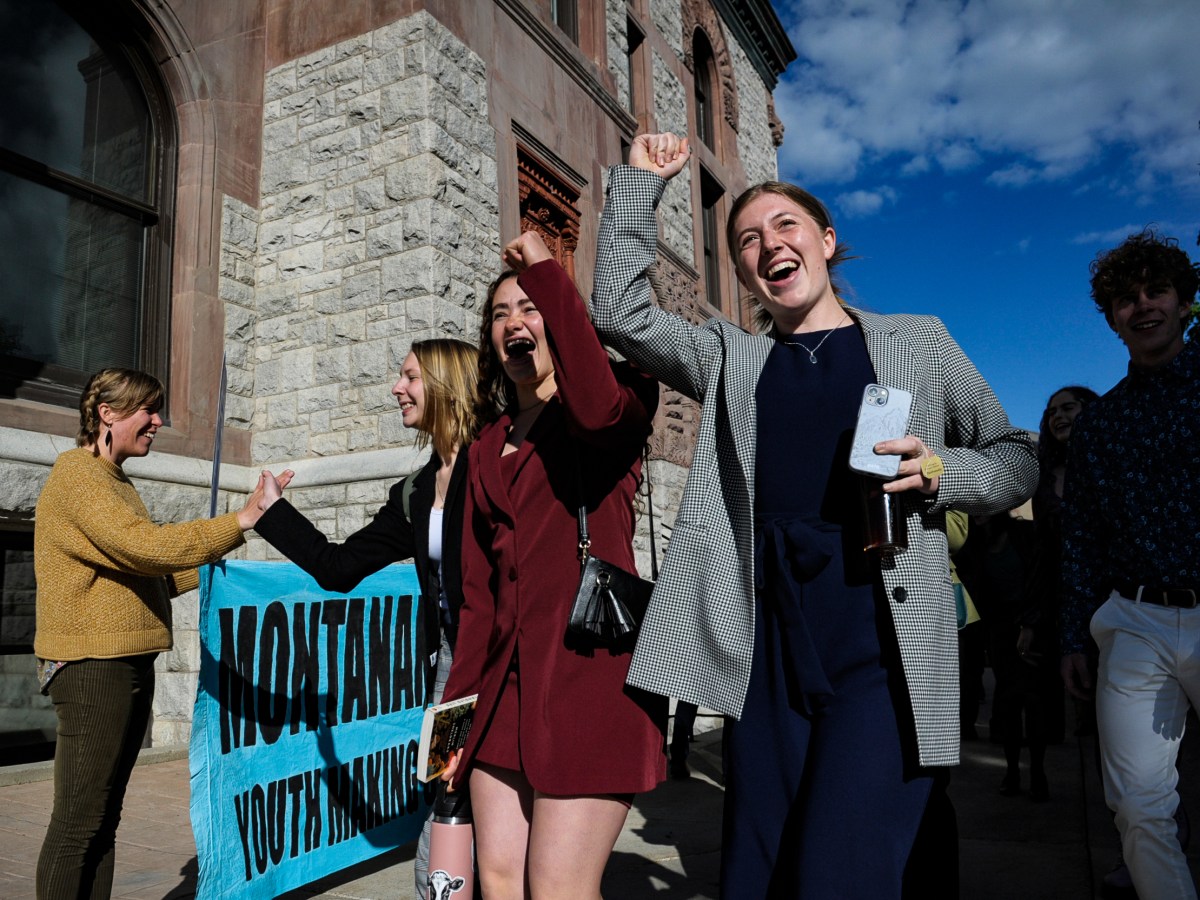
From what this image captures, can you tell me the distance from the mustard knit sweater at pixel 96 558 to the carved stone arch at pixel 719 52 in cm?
1584

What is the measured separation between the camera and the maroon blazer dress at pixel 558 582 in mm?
1990

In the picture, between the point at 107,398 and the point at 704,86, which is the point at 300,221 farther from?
the point at 704,86

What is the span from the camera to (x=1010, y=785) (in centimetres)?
564

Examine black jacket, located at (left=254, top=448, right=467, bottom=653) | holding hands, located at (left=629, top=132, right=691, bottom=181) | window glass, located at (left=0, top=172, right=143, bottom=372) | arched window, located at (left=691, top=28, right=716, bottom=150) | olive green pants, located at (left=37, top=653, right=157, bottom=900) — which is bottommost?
olive green pants, located at (left=37, top=653, right=157, bottom=900)

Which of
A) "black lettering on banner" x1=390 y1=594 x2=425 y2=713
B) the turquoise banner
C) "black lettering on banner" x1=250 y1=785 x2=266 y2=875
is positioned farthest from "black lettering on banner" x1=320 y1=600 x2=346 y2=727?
"black lettering on banner" x1=250 y1=785 x2=266 y2=875

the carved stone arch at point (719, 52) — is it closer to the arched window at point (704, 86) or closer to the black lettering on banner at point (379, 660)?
the arched window at point (704, 86)

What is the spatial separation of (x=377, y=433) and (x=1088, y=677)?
6306 millimetres

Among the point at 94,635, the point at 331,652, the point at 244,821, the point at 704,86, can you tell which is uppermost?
the point at 704,86

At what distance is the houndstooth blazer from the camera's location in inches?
76.1

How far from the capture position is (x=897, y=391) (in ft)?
6.20

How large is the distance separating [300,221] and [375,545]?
6.66 m

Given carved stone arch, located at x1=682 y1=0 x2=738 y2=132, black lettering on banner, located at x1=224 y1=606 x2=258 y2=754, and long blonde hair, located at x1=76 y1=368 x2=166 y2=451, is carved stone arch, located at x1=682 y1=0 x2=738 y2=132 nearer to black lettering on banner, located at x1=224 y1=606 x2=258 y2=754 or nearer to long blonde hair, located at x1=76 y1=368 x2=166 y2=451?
long blonde hair, located at x1=76 y1=368 x2=166 y2=451

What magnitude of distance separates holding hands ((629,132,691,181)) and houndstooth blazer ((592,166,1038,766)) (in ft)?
0.17

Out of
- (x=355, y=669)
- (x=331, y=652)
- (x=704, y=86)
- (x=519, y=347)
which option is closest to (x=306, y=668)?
(x=331, y=652)
